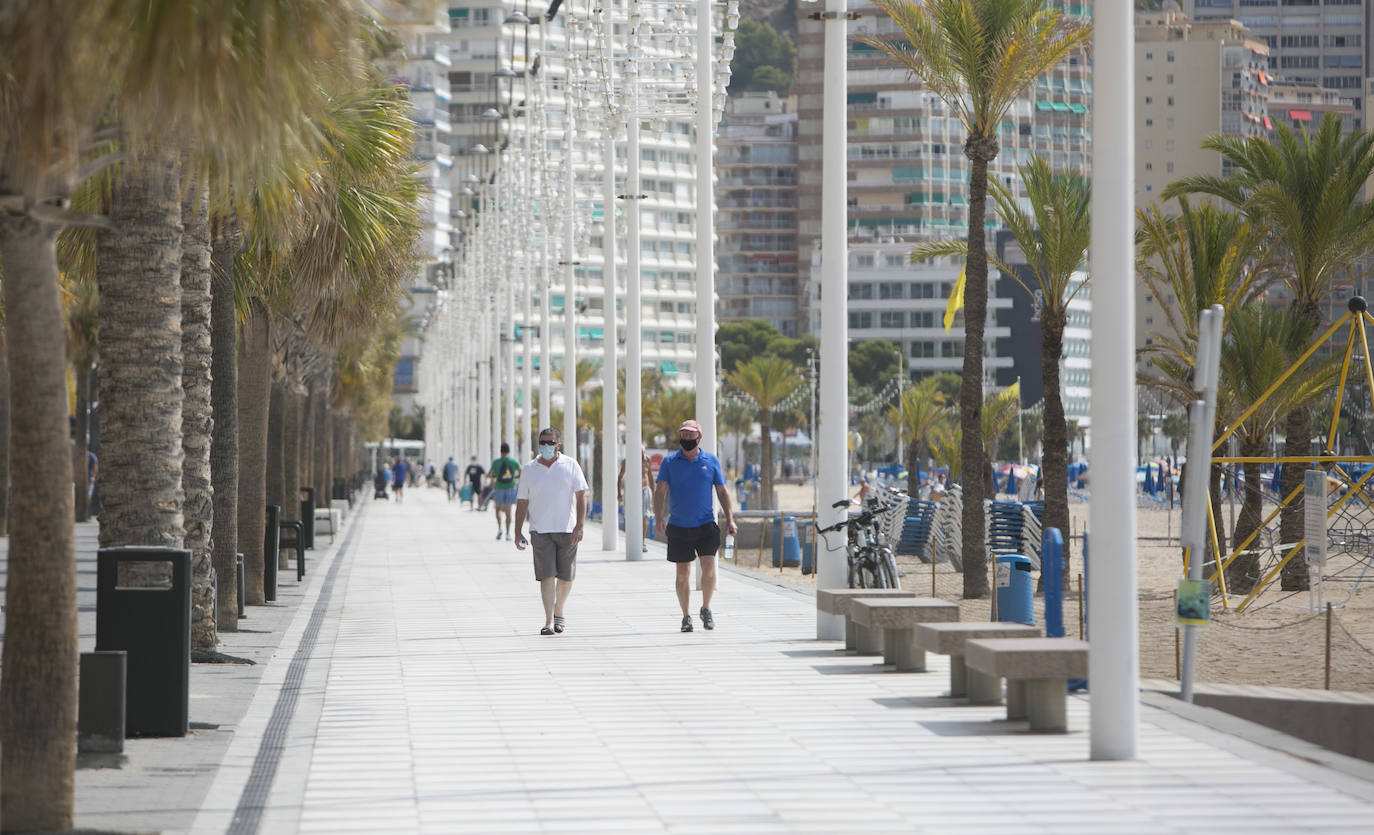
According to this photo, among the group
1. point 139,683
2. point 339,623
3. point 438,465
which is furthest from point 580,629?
point 438,465

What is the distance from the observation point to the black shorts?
1555 cm

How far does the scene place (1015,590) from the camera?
1479 centimetres

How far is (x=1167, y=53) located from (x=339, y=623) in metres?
153

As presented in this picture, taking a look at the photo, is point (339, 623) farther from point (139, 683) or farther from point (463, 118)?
point (463, 118)

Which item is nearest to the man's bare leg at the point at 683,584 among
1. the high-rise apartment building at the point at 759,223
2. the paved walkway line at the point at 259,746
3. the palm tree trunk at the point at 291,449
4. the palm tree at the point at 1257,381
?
the paved walkway line at the point at 259,746

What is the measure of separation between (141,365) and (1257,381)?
641 inches

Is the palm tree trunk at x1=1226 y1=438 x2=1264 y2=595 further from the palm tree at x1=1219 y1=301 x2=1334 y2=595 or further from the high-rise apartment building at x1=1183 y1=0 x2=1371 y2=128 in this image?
the high-rise apartment building at x1=1183 y1=0 x2=1371 y2=128

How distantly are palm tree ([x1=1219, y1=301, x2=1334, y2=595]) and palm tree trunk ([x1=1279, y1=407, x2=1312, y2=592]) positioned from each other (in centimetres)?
41

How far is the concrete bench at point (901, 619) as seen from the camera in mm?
12297

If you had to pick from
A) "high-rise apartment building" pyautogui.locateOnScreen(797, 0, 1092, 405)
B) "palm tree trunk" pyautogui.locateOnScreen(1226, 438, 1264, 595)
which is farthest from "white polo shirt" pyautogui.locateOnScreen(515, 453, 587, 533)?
Result: "high-rise apartment building" pyautogui.locateOnScreen(797, 0, 1092, 405)

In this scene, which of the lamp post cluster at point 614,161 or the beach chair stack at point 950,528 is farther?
the beach chair stack at point 950,528

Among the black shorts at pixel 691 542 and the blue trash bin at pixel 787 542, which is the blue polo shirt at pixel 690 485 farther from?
the blue trash bin at pixel 787 542

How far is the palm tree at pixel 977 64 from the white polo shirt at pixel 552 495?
6.72 m

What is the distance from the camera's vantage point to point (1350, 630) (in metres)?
18.3
